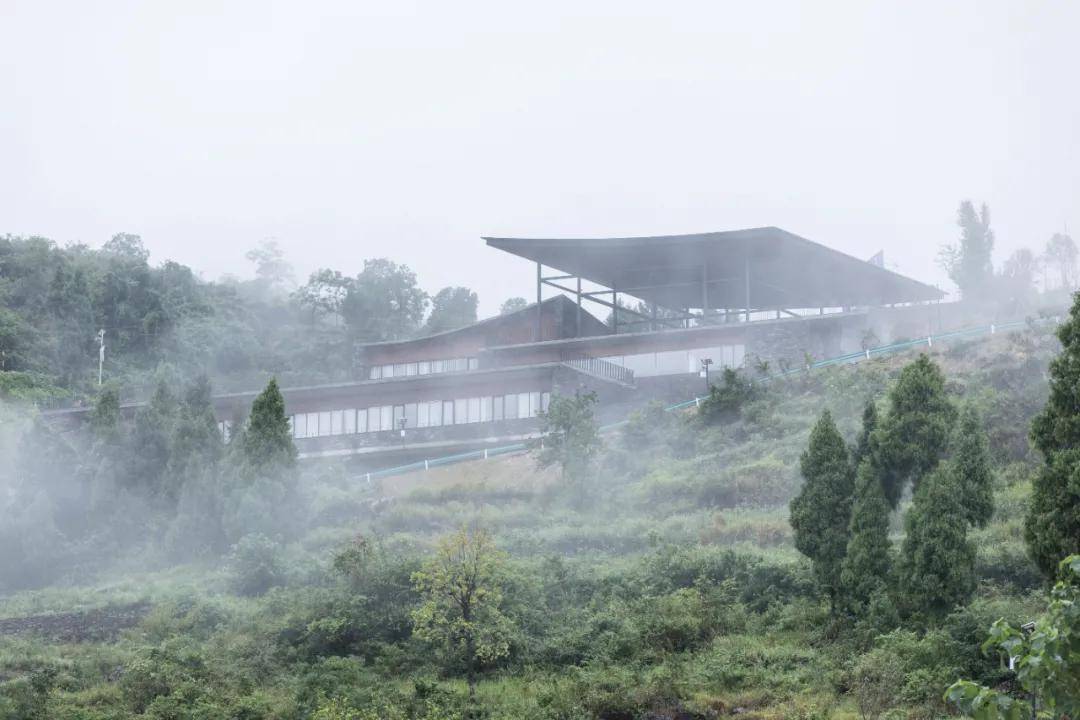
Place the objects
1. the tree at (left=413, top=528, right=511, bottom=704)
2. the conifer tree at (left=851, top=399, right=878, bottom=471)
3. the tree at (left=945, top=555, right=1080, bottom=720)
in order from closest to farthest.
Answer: the tree at (left=945, top=555, right=1080, bottom=720) < the tree at (left=413, top=528, right=511, bottom=704) < the conifer tree at (left=851, top=399, right=878, bottom=471)

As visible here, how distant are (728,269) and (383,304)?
1132 inches

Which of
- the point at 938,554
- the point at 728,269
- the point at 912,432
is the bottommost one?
the point at 938,554

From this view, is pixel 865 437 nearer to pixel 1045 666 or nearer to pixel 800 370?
pixel 1045 666

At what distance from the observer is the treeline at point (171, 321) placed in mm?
59781

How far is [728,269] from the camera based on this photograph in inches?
1918

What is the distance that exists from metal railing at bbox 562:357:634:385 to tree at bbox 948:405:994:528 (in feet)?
80.7

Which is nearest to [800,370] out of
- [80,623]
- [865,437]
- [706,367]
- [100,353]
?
[706,367]

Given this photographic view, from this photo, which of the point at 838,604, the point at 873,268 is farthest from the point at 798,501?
the point at 873,268

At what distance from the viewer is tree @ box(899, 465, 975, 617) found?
18781 millimetres

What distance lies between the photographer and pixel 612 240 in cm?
4591

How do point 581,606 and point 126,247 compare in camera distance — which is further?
point 126,247

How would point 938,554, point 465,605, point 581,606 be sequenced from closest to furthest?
1. point 938,554
2. point 465,605
3. point 581,606

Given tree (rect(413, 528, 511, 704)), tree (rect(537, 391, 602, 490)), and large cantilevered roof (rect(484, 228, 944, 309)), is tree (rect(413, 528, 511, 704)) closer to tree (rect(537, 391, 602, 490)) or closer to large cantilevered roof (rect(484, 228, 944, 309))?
tree (rect(537, 391, 602, 490))

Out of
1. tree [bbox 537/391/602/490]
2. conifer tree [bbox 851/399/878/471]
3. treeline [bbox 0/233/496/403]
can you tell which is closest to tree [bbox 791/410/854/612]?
conifer tree [bbox 851/399/878/471]
